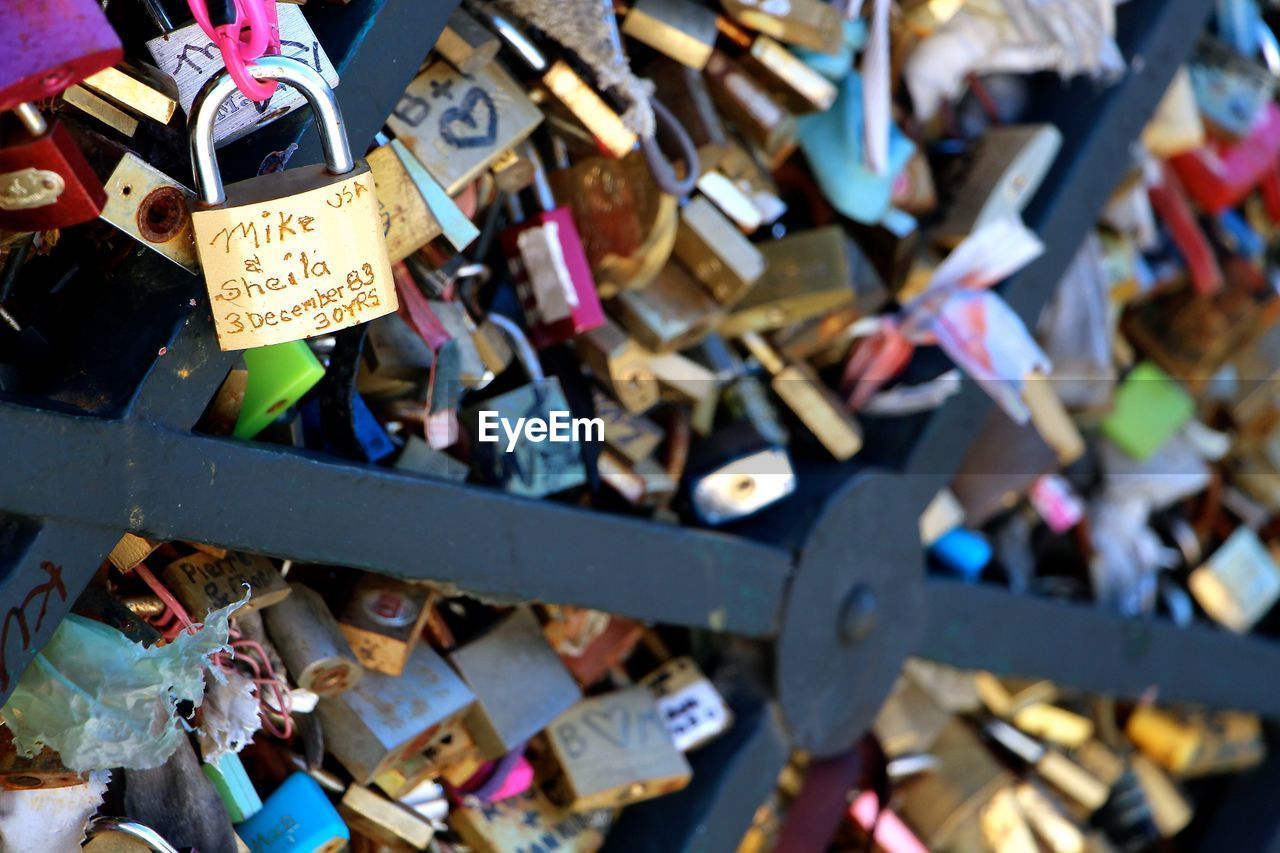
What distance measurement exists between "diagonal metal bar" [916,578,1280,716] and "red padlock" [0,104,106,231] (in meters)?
1.35

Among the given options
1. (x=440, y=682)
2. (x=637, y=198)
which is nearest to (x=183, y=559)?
(x=440, y=682)

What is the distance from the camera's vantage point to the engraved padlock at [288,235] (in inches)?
45.4

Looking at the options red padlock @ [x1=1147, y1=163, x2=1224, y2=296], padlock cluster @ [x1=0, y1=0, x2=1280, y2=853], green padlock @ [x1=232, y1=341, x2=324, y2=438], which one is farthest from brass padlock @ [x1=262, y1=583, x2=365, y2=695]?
red padlock @ [x1=1147, y1=163, x2=1224, y2=296]

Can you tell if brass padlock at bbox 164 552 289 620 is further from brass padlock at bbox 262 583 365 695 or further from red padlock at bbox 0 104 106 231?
red padlock at bbox 0 104 106 231

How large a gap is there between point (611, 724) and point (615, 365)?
1.53 feet

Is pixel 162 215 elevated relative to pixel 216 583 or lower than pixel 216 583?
elevated

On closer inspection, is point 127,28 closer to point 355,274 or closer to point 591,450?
point 355,274

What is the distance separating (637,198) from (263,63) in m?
0.69

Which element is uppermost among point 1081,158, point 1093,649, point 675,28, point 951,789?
point 675,28

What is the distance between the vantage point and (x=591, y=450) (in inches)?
69.2

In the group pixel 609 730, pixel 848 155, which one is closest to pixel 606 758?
pixel 609 730

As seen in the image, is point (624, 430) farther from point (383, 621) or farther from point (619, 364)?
point (383, 621)

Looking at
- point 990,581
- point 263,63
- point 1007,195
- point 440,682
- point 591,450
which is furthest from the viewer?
point 990,581

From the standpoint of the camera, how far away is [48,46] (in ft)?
3.25
